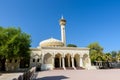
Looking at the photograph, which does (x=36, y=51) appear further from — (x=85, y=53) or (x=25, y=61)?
(x=85, y=53)

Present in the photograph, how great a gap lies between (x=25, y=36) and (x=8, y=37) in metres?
3.37

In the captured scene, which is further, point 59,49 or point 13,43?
point 59,49

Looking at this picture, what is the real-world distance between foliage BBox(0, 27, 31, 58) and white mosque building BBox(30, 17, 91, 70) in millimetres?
5677

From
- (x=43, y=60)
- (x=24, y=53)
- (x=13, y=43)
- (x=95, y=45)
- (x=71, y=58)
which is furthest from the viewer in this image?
(x=95, y=45)

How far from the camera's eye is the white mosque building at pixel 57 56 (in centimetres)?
3806

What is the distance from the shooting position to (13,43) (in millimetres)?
30156

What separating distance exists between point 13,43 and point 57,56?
14703 mm

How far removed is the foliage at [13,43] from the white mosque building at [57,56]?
18.6 ft

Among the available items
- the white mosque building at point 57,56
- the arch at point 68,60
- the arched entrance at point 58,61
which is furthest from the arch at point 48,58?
the arch at point 68,60

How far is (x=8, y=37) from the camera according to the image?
31.1 metres

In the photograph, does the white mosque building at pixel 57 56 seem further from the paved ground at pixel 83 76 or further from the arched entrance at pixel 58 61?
the paved ground at pixel 83 76

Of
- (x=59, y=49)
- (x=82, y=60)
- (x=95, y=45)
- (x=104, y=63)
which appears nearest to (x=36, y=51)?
(x=59, y=49)

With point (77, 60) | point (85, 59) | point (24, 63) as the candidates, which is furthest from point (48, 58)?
point (85, 59)

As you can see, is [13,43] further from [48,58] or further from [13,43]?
[48,58]
